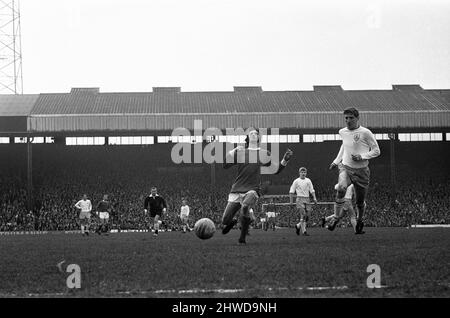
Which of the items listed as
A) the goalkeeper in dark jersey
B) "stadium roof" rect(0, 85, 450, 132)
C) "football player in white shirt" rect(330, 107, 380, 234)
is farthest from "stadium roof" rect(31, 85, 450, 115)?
"football player in white shirt" rect(330, 107, 380, 234)

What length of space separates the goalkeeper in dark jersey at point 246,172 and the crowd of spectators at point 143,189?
24056mm

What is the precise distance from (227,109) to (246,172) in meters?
36.3

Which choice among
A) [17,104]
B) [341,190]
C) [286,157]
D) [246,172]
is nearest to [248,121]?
[17,104]

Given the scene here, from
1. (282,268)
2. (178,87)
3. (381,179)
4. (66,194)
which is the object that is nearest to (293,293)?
(282,268)

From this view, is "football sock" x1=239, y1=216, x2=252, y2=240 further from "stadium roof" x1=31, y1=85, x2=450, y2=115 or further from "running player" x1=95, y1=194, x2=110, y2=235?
"stadium roof" x1=31, y1=85, x2=450, y2=115

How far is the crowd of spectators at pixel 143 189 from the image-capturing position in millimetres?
44531

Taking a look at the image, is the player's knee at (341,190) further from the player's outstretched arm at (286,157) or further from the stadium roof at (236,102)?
the stadium roof at (236,102)

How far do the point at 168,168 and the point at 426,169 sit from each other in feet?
59.9

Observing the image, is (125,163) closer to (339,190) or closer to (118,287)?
(339,190)

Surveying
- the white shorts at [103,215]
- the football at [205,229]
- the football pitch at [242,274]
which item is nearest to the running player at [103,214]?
the white shorts at [103,215]

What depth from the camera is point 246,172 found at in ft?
55.4

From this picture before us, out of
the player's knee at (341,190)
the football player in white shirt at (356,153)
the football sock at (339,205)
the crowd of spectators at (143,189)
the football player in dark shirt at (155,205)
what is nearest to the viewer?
the football player in white shirt at (356,153)

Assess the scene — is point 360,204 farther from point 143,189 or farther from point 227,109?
point 227,109

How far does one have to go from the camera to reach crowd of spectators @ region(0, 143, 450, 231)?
44531 millimetres
